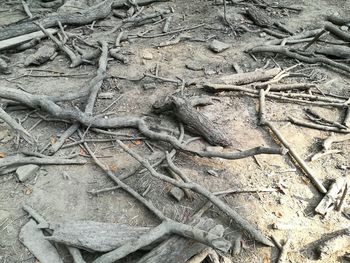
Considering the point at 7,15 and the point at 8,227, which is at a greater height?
the point at 8,227

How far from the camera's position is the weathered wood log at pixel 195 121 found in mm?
4656

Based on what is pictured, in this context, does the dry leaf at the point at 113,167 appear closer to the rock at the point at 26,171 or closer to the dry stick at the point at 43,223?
the rock at the point at 26,171

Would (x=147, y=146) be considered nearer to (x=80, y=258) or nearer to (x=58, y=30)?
(x=80, y=258)

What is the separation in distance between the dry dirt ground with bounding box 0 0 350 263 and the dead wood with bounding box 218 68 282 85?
34cm

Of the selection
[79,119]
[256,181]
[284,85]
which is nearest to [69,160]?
[79,119]

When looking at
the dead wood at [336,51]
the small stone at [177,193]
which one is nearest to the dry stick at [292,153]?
the small stone at [177,193]

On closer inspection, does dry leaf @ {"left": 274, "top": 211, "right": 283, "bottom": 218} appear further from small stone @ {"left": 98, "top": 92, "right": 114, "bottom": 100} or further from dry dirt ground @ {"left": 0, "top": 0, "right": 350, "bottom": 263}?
small stone @ {"left": 98, "top": 92, "right": 114, "bottom": 100}

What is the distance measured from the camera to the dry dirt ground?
375 centimetres

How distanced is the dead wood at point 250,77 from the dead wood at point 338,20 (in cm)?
309

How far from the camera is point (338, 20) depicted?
806 cm

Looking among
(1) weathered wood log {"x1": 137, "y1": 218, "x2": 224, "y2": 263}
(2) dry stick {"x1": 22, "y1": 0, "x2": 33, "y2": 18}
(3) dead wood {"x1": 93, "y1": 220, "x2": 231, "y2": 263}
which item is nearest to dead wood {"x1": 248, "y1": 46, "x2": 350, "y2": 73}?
(1) weathered wood log {"x1": 137, "y1": 218, "x2": 224, "y2": 263}

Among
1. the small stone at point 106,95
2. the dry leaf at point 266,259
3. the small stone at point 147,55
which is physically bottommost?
the small stone at point 147,55

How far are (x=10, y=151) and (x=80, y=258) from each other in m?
2.06

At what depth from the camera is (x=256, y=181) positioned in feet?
13.8
